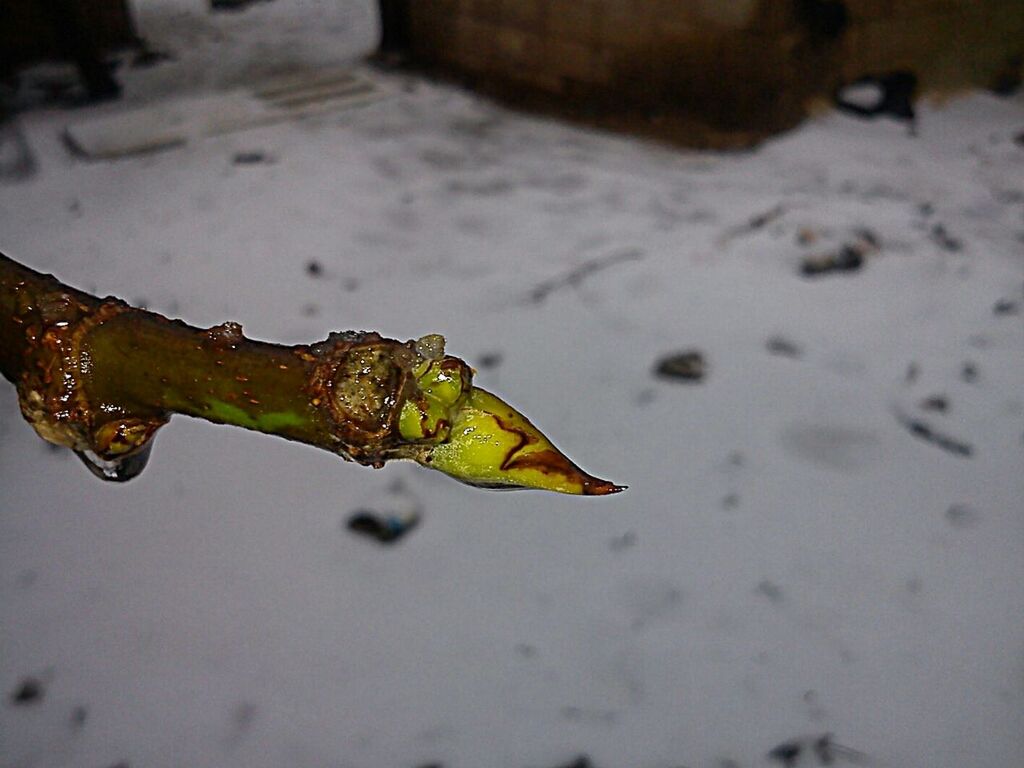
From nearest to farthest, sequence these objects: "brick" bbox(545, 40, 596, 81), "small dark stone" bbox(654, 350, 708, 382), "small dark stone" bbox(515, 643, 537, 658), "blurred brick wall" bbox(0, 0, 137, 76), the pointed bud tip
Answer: the pointed bud tip → "small dark stone" bbox(515, 643, 537, 658) → "small dark stone" bbox(654, 350, 708, 382) → "brick" bbox(545, 40, 596, 81) → "blurred brick wall" bbox(0, 0, 137, 76)

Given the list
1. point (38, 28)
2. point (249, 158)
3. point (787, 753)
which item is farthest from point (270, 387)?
point (38, 28)

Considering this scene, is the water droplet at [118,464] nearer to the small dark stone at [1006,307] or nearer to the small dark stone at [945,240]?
the small dark stone at [1006,307]

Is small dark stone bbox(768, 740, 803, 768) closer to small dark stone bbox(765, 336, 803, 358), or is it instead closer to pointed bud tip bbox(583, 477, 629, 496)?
small dark stone bbox(765, 336, 803, 358)

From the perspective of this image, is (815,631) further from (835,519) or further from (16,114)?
(16,114)

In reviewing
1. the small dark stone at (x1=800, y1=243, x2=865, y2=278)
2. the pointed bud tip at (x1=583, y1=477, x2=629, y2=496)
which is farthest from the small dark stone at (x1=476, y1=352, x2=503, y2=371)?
the pointed bud tip at (x1=583, y1=477, x2=629, y2=496)

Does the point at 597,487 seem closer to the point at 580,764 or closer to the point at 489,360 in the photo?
the point at 580,764

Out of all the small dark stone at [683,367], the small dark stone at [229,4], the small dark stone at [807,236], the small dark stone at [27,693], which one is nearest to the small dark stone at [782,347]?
the small dark stone at [683,367]

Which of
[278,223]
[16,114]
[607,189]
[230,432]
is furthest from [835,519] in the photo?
[16,114]
